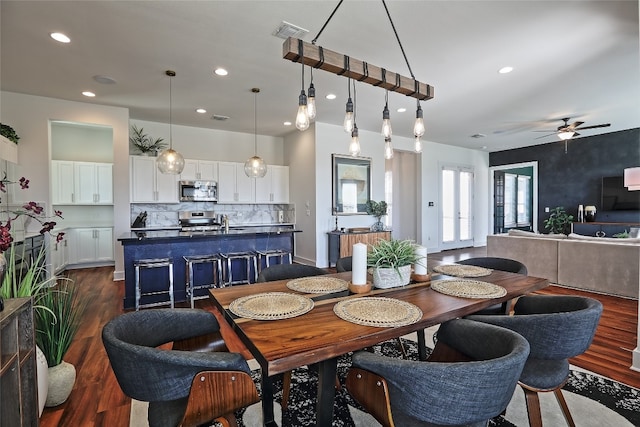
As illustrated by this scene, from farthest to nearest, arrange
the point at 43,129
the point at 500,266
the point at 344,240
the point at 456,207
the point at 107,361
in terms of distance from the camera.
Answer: the point at 456,207 → the point at 344,240 → the point at 43,129 → the point at 500,266 → the point at 107,361

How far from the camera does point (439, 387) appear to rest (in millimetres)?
954

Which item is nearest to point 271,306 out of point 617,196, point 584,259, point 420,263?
point 420,263

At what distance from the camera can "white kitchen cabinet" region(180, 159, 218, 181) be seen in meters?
5.89

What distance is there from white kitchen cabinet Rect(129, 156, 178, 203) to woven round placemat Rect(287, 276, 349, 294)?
Answer: 4.71m

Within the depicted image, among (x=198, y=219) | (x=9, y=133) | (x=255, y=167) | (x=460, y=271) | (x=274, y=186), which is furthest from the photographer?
(x=274, y=186)

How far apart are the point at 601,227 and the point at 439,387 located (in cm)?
861

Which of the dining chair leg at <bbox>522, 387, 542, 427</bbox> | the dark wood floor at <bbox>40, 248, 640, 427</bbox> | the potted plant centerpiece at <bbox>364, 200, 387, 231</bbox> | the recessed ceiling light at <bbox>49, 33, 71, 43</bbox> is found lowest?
the dark wood floor at <bbox>40, 248, 640, 427</bbox>

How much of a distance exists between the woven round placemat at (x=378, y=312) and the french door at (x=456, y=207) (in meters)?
7.07

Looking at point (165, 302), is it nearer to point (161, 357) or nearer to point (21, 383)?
point (21, 383)

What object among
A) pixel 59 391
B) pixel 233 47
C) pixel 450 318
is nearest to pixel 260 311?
pixel 450 318

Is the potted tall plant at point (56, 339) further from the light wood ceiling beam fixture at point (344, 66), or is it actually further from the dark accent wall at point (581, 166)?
the dark accent wall at point (581, 166)

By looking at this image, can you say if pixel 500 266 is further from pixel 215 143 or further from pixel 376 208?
pixel 215 143

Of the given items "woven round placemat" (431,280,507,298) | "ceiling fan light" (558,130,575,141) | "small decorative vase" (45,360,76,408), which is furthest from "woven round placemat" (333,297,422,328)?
"ceiling fan light" (558,130,575,141)

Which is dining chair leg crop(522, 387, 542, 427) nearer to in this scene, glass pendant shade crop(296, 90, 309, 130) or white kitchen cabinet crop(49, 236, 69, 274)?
glass pendant shade crop(296, 90, 309, 130)
